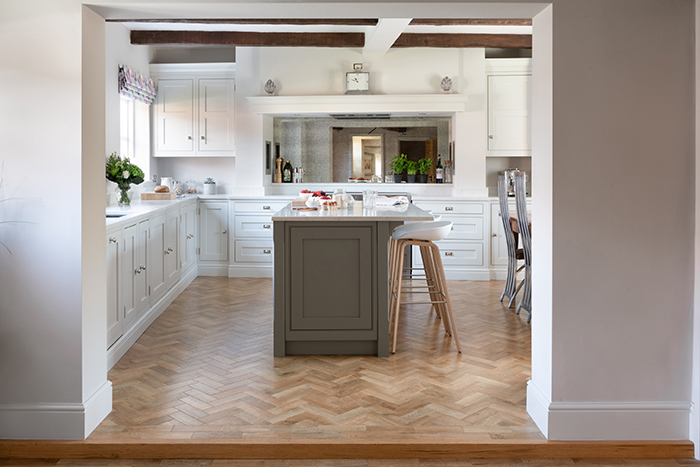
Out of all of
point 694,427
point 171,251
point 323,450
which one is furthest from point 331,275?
point 171,251

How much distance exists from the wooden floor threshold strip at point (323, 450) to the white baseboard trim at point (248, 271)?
13.6 ft

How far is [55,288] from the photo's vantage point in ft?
8.50

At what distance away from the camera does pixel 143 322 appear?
438 centimetres

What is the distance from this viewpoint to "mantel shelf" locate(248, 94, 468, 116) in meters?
6.52

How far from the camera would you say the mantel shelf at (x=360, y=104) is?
6.52 m

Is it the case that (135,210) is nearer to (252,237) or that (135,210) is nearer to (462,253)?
(252,237)

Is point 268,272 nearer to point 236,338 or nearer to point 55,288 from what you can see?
point 236,338

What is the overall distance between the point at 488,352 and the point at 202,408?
6.37 ft

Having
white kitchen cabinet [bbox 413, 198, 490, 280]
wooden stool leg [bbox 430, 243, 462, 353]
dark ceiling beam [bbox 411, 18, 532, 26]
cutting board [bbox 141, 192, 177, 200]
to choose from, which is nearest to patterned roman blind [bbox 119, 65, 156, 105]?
cutting board [bbox 141, 192, 177, 200]

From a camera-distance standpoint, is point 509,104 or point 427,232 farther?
point 509,104

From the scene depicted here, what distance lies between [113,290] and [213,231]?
307cm

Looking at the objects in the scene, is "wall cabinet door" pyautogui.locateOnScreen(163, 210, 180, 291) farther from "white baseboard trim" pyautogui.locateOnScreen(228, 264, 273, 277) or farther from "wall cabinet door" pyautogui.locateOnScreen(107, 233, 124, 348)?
"wall cabinet door" pyautogui.locateOnScreen(107, 233, 124, 348)

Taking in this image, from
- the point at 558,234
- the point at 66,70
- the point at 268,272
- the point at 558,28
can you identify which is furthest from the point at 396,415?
the point at 268,272

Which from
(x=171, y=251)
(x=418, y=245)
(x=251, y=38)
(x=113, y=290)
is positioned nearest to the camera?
(x=113, y=290)
